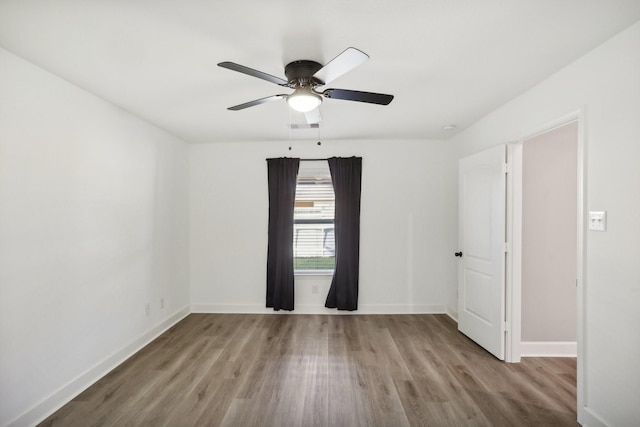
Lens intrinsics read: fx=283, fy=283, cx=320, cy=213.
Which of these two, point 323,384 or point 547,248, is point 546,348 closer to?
point 547,248

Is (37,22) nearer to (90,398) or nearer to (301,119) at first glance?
(301,119)

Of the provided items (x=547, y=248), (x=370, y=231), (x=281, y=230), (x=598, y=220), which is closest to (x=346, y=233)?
(x=370, y=231)

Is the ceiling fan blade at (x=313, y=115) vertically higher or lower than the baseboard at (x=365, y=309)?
higher

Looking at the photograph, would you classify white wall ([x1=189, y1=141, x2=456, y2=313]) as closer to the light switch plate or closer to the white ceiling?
the white ceiling

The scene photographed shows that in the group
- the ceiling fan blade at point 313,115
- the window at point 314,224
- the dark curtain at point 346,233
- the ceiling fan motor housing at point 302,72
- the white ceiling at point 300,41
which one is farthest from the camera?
A: the window at point 314,224

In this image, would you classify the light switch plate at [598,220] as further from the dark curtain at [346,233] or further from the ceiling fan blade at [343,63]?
the dark curtain at [346,233]

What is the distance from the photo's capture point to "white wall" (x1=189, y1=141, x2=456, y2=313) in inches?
157

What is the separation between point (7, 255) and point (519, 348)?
4.07m

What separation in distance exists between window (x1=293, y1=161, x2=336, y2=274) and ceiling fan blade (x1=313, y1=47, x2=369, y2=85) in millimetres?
2416

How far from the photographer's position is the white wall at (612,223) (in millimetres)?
1561

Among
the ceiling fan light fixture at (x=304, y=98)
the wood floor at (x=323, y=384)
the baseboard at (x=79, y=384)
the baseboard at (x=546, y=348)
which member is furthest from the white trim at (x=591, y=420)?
the baseboard at (x=79, y=384)

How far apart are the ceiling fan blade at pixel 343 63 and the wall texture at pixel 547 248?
2239 mm

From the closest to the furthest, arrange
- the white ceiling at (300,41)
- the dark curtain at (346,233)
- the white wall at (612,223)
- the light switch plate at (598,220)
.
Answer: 1. the white ceiling at (300,41)
2. the white wall at (612,223)
3. the light switch plate at (598,220)
4. the dark curtain at (346,233)

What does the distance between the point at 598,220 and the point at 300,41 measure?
2.12 meters
